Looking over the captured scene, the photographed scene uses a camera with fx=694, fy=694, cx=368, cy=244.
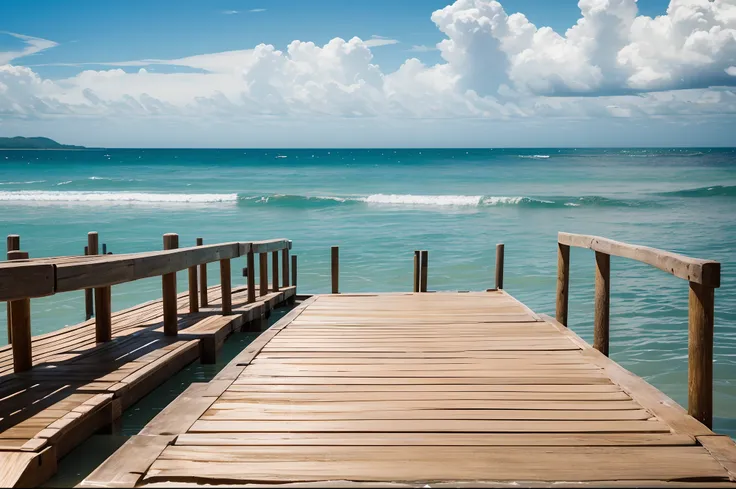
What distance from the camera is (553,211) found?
32.8 meters

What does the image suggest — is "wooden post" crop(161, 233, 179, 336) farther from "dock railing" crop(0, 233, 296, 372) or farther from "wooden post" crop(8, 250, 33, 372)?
"wooden post" crop(8, 250, 33, 372)

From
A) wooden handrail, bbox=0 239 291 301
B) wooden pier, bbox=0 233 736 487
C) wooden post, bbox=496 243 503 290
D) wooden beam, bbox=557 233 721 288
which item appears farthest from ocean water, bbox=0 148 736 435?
wooden handrail, bbox=0 239 291 301

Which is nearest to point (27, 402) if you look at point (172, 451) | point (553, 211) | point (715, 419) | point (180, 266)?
point (172, 451)

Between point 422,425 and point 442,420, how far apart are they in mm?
144

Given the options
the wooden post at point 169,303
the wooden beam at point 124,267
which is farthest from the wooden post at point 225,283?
the wooden post at point 169,303

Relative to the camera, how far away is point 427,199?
40.1 m

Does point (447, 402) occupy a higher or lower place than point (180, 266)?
lower

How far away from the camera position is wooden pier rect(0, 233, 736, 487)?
309 centimetres

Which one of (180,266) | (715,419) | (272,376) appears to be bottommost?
(715,419)

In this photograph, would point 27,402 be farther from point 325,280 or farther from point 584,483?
point 325,280

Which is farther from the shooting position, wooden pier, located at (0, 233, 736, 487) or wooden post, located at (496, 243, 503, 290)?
wooden post, located at (496, 243, 503, 290)

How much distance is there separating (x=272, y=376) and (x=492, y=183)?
1900 inches

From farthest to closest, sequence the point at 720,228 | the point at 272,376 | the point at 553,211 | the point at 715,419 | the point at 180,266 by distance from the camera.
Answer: the point at 553,211, the point at 720,228, the point at 715,419, the point at 180,266, the point at 272,376

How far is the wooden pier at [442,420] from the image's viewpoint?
309 cm
